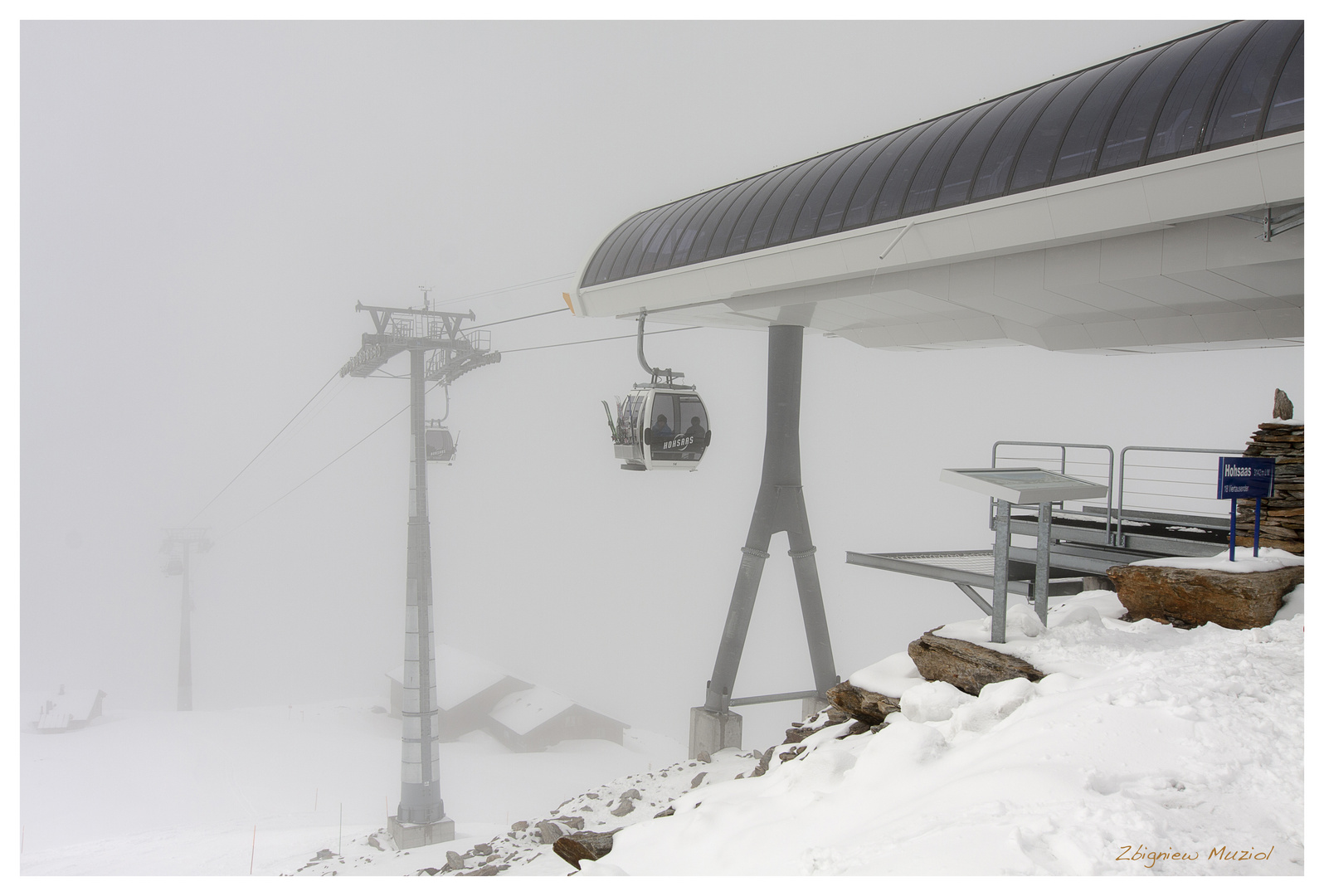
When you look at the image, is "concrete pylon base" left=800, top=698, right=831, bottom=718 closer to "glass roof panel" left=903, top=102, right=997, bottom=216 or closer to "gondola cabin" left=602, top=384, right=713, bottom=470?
"gondola cabin" left=602, top=384, right=713, bottom=470

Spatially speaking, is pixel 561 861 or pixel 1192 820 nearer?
pixel 1192 820

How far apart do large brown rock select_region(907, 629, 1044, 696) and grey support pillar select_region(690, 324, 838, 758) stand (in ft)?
19.5

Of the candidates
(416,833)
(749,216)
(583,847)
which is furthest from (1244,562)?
(416,833)

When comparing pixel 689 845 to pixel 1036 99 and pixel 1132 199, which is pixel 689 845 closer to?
pixel 1132 199

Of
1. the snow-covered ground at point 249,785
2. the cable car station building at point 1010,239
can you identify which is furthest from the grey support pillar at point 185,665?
the cable car station building at point 1010,239

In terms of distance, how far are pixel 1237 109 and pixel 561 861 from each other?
29.9 ft

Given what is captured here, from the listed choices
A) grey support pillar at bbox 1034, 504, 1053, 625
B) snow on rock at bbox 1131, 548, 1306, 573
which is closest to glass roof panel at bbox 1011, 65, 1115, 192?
grey support pillar at bbox 1034, 504, 1053, 625

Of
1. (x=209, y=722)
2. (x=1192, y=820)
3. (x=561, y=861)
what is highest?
(x=1192, y=820)

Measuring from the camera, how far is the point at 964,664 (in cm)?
620

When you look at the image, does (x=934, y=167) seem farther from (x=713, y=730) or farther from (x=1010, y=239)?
(x=713, y=730)

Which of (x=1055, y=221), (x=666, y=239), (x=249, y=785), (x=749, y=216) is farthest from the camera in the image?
(x=249, y=785)

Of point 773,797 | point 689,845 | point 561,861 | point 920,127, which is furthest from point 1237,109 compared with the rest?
point 561,861

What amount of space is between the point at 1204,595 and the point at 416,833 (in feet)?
60.2

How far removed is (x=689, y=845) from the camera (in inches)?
218
